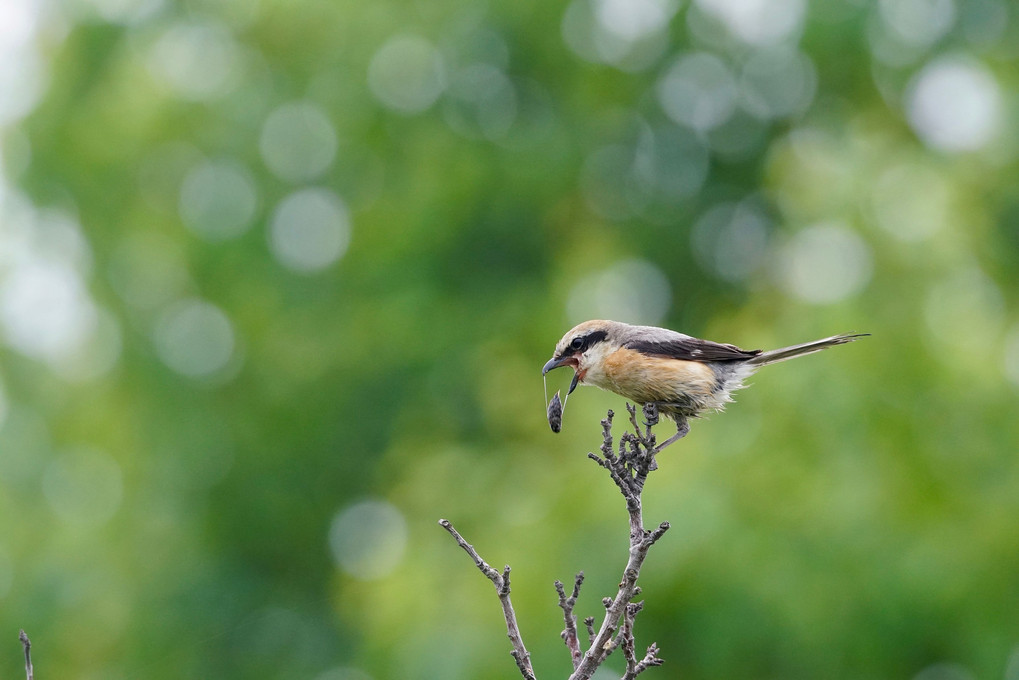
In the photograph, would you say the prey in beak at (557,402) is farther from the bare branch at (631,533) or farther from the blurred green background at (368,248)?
the blurred green background at (368,248)

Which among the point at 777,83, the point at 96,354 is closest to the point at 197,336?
the point at 96,354

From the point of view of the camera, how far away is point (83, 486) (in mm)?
13844

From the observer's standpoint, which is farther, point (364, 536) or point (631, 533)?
point (364, 536)

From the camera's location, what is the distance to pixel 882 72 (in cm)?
1320

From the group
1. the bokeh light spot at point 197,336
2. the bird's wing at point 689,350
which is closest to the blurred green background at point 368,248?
the bokeh light spot at point 197,336

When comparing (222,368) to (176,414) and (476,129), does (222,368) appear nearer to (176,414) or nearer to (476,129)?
(176,414)

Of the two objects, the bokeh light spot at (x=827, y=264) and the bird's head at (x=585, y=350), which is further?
the bokeh light spot at (x=827, y=264)

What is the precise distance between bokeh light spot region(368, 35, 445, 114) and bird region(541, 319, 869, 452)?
10.1 metres

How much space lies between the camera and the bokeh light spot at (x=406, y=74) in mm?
13914

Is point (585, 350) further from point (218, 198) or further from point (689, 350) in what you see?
point (218, 198)

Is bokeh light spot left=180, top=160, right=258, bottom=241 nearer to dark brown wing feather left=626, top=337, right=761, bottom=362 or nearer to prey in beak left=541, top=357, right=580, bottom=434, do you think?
dark brown wing feather left=626, top=337, right=761, bottom=362

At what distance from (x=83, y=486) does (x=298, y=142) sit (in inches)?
211

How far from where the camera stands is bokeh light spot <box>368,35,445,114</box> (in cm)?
1391

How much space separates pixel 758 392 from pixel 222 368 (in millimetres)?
6929
